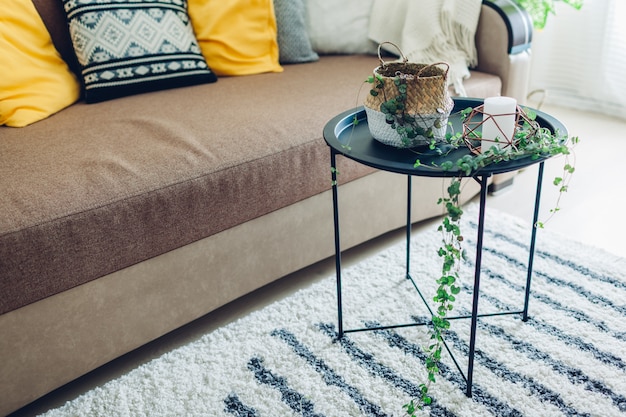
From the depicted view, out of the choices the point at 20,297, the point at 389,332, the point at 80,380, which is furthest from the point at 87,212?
the point at 389,332

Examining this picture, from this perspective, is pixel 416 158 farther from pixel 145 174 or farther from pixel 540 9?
pixel 540 9

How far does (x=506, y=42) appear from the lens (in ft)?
5.89

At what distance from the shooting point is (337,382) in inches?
47.2

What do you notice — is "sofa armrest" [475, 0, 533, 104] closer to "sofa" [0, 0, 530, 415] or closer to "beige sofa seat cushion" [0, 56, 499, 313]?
"sofa" [0, 0, 530, 415]

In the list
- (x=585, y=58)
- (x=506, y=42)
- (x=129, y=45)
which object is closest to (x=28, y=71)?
(x=129, y=45)

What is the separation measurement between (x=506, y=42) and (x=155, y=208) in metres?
1.19

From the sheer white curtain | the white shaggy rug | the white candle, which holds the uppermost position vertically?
the white candle

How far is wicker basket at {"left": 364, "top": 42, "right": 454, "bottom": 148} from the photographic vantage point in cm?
106

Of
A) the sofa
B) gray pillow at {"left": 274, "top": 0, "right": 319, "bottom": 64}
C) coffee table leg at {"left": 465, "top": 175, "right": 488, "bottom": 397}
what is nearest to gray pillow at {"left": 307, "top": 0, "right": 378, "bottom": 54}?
gray pillow at {"left": 274, "top": 0, "right": 319, "bottom": 64}

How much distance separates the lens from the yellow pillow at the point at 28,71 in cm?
143

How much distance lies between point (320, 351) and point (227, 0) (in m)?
1.07

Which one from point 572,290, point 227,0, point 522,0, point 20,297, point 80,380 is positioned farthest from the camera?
point 522,0

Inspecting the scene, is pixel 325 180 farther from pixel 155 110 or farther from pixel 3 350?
pixel 3 350

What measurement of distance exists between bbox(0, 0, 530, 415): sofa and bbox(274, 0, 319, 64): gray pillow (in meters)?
0.23
